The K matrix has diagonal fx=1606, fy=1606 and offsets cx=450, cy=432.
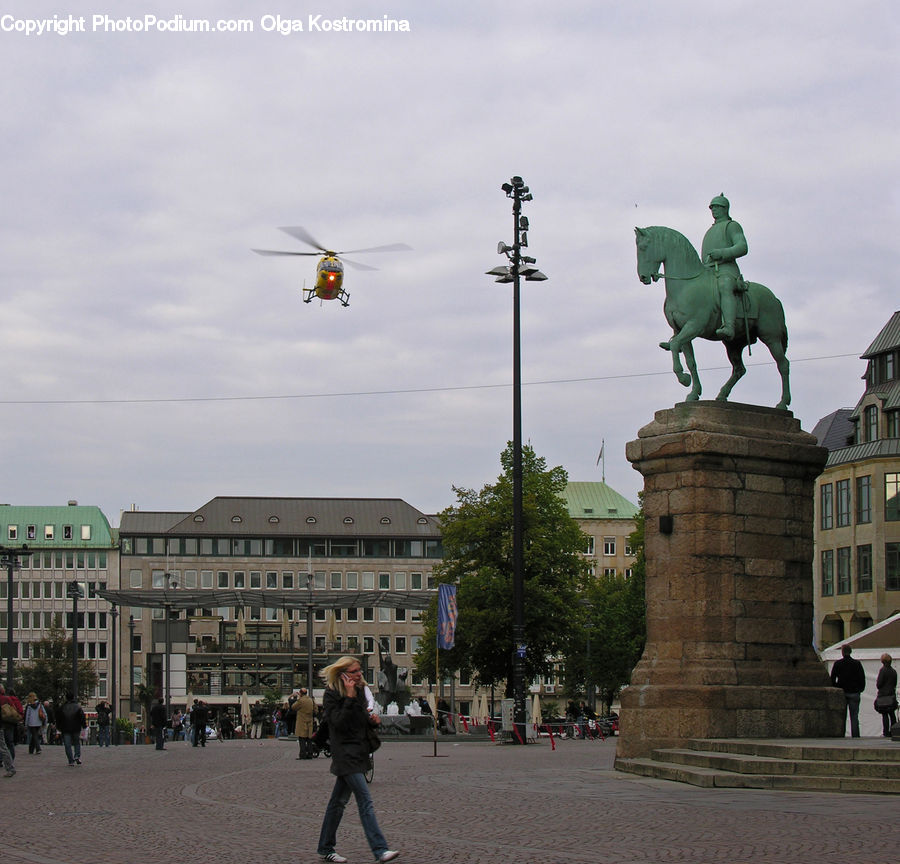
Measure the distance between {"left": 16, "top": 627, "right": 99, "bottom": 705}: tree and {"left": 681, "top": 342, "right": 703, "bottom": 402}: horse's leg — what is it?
3196 inches

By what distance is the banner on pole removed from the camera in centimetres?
3372

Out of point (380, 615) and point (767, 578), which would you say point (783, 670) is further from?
point (380, 615)

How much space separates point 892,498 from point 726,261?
44.1 m

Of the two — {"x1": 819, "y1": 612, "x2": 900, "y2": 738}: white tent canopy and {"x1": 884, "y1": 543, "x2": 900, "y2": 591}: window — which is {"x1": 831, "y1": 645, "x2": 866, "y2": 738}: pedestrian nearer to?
{"x1": 819, "y1": 612, "x2": 900, "y2": 738}: white tent canopy

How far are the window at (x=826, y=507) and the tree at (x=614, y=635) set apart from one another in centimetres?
808

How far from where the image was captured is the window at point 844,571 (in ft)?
224

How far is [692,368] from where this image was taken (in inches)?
993

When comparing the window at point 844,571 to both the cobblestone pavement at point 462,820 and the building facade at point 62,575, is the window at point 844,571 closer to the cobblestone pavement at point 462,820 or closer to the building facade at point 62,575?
the cobblestone pavement at point 462,820

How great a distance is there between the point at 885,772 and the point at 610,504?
428ft

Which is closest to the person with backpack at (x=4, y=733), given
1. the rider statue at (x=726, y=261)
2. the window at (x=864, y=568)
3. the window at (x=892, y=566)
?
the rider statue at (x=726, y=261)

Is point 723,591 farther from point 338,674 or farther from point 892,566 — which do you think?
point 892,566

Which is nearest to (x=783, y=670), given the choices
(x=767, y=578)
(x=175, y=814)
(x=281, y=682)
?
(x=767, y=578)

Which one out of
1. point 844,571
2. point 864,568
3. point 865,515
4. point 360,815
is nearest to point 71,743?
point 360,815

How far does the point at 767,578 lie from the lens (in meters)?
24.0
